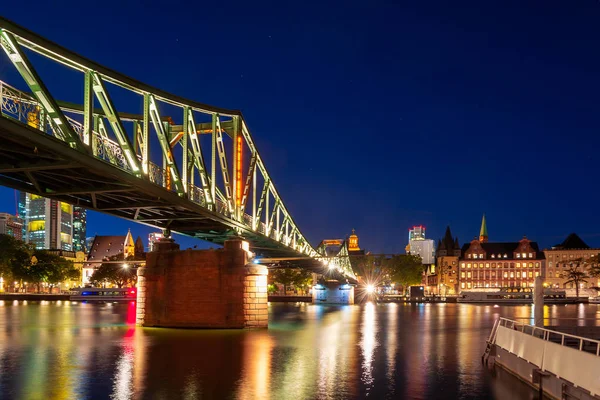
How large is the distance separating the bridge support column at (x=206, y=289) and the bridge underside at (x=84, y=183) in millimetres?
2752

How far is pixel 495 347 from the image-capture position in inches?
1105

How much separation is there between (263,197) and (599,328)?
36.2 m

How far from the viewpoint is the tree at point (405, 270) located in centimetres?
19375

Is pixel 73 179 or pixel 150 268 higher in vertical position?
pixel 73 179

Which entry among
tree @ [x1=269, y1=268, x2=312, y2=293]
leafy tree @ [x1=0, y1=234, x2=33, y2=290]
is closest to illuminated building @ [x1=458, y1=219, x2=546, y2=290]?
tree @ [x1=269, y1=268, x2=312, y2=293]

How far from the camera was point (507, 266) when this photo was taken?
194 metres

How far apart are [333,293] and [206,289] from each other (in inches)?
3664

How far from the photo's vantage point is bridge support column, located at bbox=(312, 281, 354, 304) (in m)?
137

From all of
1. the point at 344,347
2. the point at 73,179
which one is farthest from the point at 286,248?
the point at 73,179

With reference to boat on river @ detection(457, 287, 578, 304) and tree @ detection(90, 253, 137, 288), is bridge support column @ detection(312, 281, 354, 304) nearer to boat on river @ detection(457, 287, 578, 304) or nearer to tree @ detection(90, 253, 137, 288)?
boat on river @ detection(457, 287, 578, 304)

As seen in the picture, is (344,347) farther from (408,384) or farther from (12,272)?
(12,272)

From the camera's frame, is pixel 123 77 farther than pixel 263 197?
No

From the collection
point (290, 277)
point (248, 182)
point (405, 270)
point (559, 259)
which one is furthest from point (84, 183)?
point (559, 259)

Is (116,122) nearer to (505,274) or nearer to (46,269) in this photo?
(46,269)
